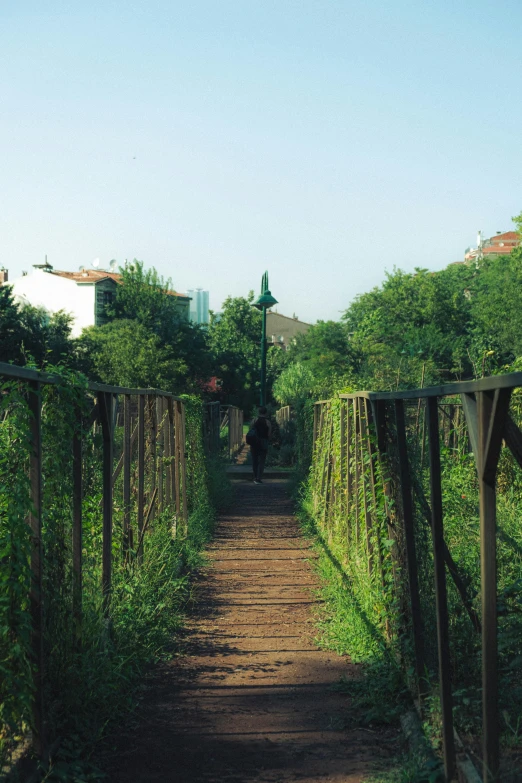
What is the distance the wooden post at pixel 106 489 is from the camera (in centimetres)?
591

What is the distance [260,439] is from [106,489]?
44.2ft

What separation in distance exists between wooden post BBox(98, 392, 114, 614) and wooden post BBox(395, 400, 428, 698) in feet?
6.83

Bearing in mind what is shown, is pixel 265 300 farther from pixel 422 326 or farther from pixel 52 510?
pixel 422 326

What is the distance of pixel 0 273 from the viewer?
2566 inches

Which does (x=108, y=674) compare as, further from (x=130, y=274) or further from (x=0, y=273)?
(x=0, y=273)

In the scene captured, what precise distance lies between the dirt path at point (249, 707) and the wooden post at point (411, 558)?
40 centimetres

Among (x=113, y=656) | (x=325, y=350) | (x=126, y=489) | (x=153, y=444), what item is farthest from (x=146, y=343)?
(x=113, y=656)

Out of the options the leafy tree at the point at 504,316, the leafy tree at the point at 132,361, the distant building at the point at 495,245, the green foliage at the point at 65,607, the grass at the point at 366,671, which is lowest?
the grass at the point at 366,671

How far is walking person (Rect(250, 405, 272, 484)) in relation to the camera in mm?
19031

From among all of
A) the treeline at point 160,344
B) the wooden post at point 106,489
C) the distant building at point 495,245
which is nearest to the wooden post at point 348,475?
the wooden post at point 106,489

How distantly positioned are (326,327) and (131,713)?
6219cm

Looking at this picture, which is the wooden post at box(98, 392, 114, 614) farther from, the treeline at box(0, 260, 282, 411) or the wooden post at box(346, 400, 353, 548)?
the treeline at box(0, 260, 282, 411)

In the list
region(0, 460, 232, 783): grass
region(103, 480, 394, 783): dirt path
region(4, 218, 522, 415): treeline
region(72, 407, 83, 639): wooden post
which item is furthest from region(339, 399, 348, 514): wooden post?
region(4, 218, 522, 415): treeline

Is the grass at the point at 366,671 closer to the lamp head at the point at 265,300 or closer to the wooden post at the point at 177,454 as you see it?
Answer: the wooden post at the point at 177,454
